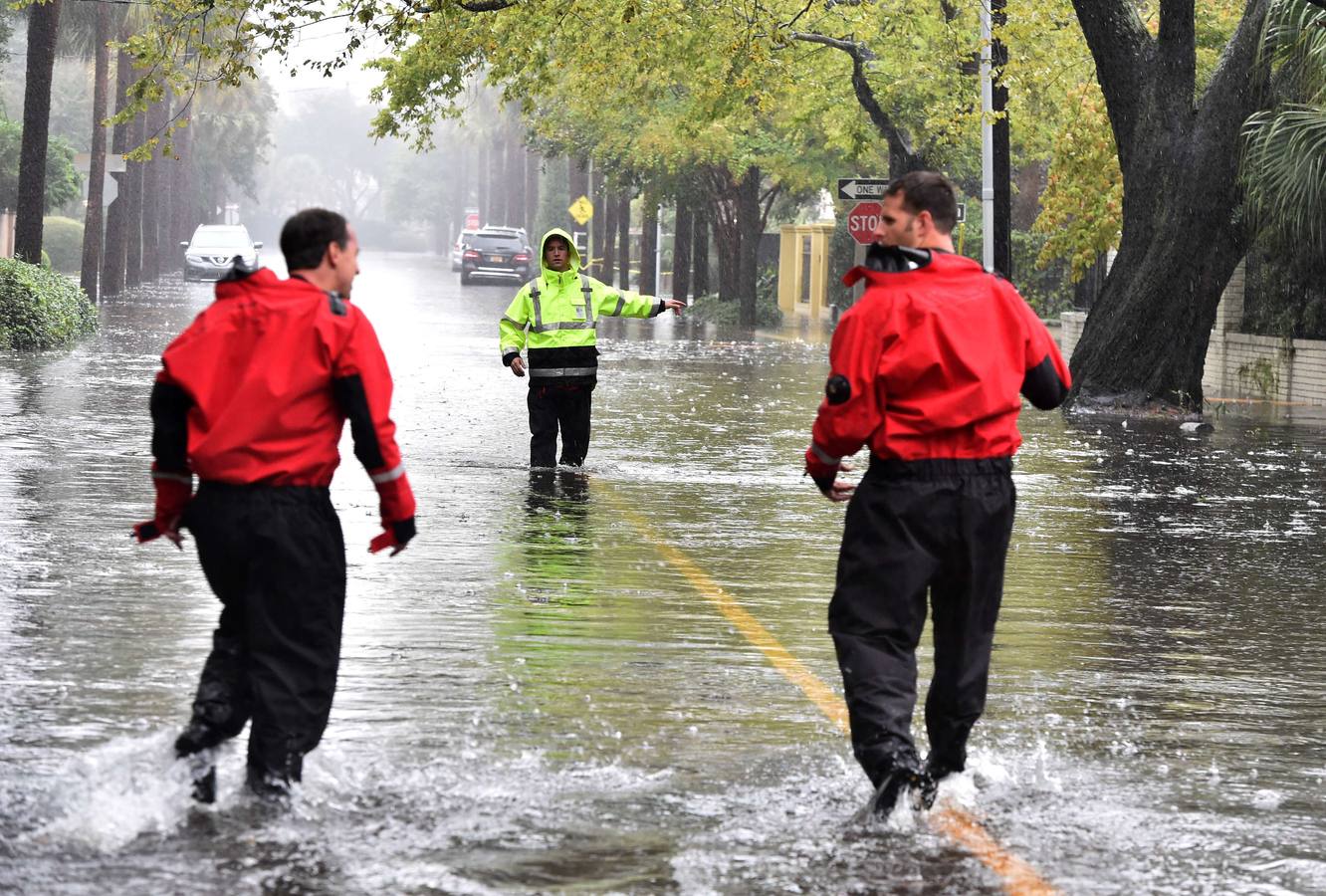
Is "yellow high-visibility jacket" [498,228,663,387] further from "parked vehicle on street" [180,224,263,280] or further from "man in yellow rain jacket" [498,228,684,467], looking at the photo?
"parked vehicle on street" [180,224,263,280]

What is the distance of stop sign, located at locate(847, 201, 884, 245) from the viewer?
32.2 metres

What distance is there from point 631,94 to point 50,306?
29.3ft

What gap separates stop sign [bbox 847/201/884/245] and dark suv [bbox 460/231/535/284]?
34691 mm

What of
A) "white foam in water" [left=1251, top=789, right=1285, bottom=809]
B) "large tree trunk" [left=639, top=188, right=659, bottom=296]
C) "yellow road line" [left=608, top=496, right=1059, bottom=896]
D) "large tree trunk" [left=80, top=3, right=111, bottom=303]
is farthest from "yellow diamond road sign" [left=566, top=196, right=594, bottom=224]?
"white foam in water" [left=1251, top=789, right=1285, bottom=809]

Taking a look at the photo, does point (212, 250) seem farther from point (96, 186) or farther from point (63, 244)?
point (96, 186)

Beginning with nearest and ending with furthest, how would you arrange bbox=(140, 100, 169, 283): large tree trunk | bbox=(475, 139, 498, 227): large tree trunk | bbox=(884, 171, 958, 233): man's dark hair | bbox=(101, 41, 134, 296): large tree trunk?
bbox=(884, 171, 958, 233): man's dark hair, bbox=(101, 41, 134, 296): large tree trunk, bbox=(140, 100, 169, 283): large tree trunk, bbox=(475, 139, 498, 227): large tree trunk

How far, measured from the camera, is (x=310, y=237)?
586 centimetres

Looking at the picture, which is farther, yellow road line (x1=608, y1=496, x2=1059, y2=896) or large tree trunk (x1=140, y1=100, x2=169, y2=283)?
large tree trunk (x1=140, y1=100, x2=169, y2=283)

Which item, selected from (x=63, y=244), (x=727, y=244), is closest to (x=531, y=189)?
(x=63, y=244)

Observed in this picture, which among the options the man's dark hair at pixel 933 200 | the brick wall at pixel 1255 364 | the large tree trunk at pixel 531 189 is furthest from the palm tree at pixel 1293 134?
the large tree trunk at pixel 531 189

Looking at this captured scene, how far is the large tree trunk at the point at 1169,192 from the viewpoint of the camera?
2241cm

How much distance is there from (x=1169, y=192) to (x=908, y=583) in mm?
17492

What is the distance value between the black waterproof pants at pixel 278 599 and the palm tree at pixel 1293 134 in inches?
670

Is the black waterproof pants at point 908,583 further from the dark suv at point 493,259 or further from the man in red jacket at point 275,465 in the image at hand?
the dark suv at point 493,259
